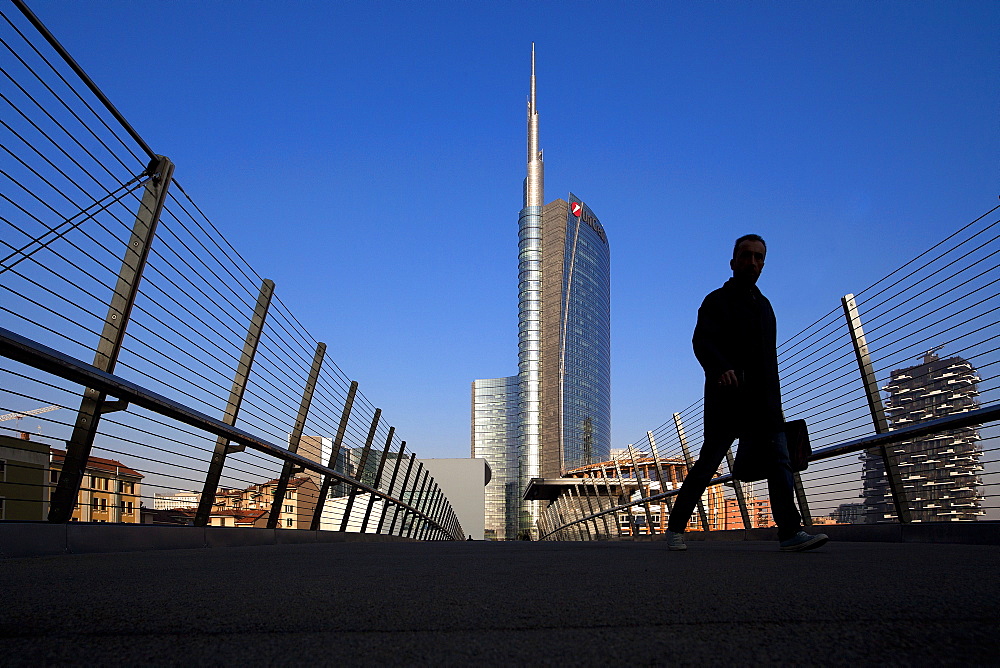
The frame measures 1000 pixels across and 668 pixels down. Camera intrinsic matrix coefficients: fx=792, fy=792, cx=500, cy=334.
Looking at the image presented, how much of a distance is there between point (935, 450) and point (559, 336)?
102514 mm

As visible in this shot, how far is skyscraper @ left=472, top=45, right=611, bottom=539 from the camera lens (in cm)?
10594

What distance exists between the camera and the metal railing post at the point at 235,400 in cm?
498

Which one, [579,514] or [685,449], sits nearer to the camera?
[685,449]

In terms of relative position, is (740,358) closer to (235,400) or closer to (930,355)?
(930,355)

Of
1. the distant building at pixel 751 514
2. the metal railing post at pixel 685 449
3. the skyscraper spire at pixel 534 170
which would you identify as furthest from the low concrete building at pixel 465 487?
the skyscraper spire at pixel 534 170

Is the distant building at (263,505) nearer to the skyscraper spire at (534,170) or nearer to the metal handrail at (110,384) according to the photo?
the metal handrail at (110,384)

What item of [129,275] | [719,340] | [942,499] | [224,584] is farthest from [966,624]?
[942,499]

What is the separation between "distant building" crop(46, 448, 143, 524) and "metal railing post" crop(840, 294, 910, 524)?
14.8 ft

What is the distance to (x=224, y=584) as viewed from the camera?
1.99m

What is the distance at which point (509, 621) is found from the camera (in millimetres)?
1296

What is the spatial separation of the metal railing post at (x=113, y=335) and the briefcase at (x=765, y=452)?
3.15m

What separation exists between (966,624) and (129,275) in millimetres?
3639

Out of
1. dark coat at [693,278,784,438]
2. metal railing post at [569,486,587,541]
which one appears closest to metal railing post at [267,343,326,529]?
dark coat at [693,278,784,438]

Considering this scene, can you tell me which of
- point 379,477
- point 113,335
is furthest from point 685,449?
point 113,335
